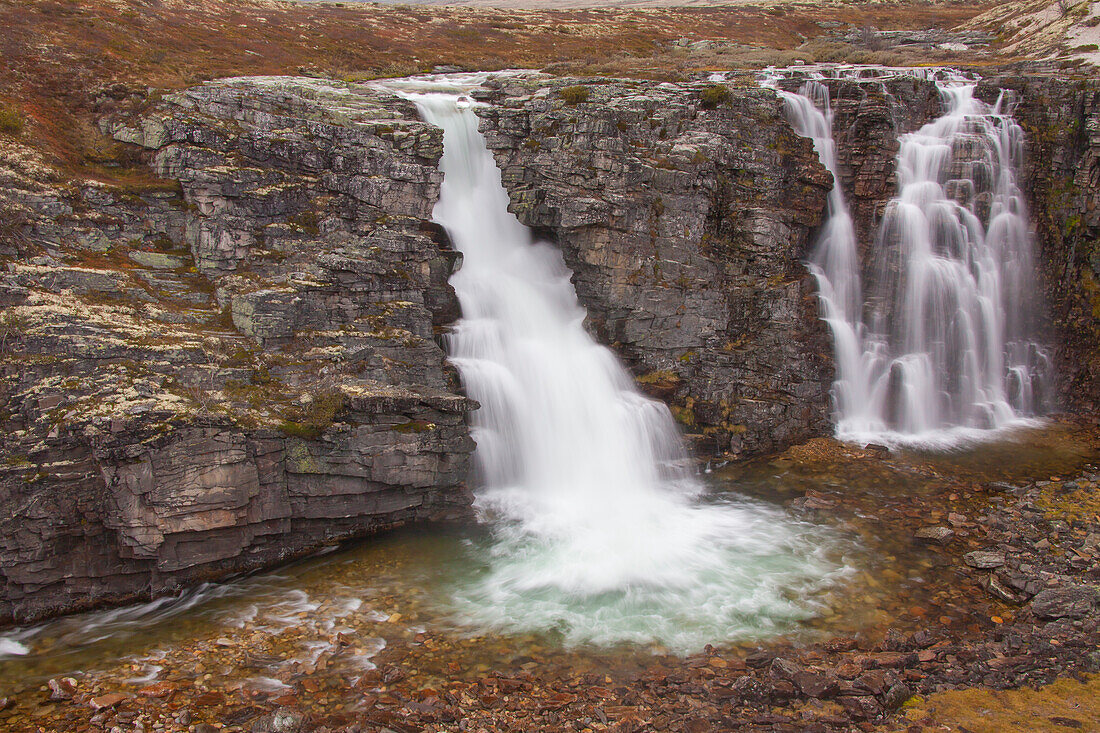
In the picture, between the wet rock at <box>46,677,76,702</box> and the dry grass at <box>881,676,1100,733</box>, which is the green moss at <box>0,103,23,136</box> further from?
the dry grass at <box>881,676,1100,733</box>

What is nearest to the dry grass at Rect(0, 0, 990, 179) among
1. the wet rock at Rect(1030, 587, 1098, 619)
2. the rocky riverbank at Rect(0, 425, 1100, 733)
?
the rocky riverbank at Rect(0, 425, 1100, 733)

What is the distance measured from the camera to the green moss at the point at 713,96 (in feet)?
73.3

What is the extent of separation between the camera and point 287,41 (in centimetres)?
3356

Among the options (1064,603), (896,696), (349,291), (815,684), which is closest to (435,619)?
(815,684)

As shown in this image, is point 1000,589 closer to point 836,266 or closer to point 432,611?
point 432,611

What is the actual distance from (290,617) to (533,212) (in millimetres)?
14696

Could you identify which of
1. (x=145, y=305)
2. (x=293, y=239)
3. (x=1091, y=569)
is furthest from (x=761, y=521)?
(x=145, y=305)

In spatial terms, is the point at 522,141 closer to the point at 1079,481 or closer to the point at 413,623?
the point at 413,623

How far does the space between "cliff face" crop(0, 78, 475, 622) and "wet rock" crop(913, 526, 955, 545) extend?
11.7 metres

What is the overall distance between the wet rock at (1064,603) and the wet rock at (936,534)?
290 cm

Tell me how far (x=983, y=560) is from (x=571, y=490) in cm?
1020

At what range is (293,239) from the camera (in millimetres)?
18031

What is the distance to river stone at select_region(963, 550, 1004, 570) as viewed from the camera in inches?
543

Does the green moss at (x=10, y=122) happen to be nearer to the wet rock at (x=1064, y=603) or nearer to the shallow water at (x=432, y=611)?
the shallow water at (x=432, y=611)
